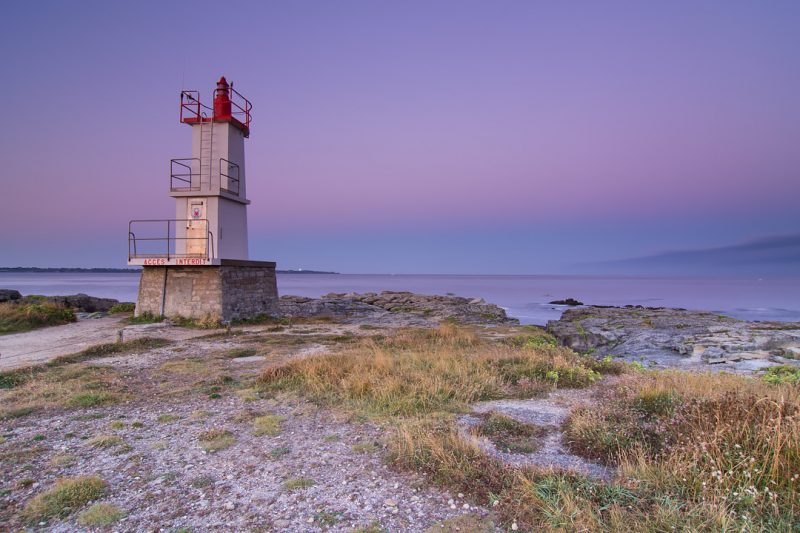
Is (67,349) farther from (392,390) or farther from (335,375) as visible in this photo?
(392,390)

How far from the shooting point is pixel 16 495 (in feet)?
13.9

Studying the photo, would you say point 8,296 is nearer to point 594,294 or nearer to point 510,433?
point 510,433

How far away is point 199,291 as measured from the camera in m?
16.7

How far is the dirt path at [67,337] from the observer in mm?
10674

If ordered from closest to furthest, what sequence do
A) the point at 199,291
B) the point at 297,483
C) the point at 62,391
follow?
the point at 297,483, the point at 62,391, the point at 199,291

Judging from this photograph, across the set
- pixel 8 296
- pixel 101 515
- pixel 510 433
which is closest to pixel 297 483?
pixel 101 515

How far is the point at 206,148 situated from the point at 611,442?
1710 cm

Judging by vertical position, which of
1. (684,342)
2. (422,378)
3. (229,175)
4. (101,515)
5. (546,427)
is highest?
(229,175)

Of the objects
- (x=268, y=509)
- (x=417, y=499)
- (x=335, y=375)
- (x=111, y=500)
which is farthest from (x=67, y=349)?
(x=417, y=499)

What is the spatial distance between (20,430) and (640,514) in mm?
7334

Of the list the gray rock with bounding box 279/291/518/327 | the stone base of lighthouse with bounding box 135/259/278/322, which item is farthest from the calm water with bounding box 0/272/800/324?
the stone base of lighthouse with bounding box 135/259/278/322

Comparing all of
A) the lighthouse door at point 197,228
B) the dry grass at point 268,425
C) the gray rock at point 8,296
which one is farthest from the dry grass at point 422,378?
the gray rock at point 8,296

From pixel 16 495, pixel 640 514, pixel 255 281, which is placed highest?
pixel 255 281

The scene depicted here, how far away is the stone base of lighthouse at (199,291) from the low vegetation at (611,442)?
919 cm
